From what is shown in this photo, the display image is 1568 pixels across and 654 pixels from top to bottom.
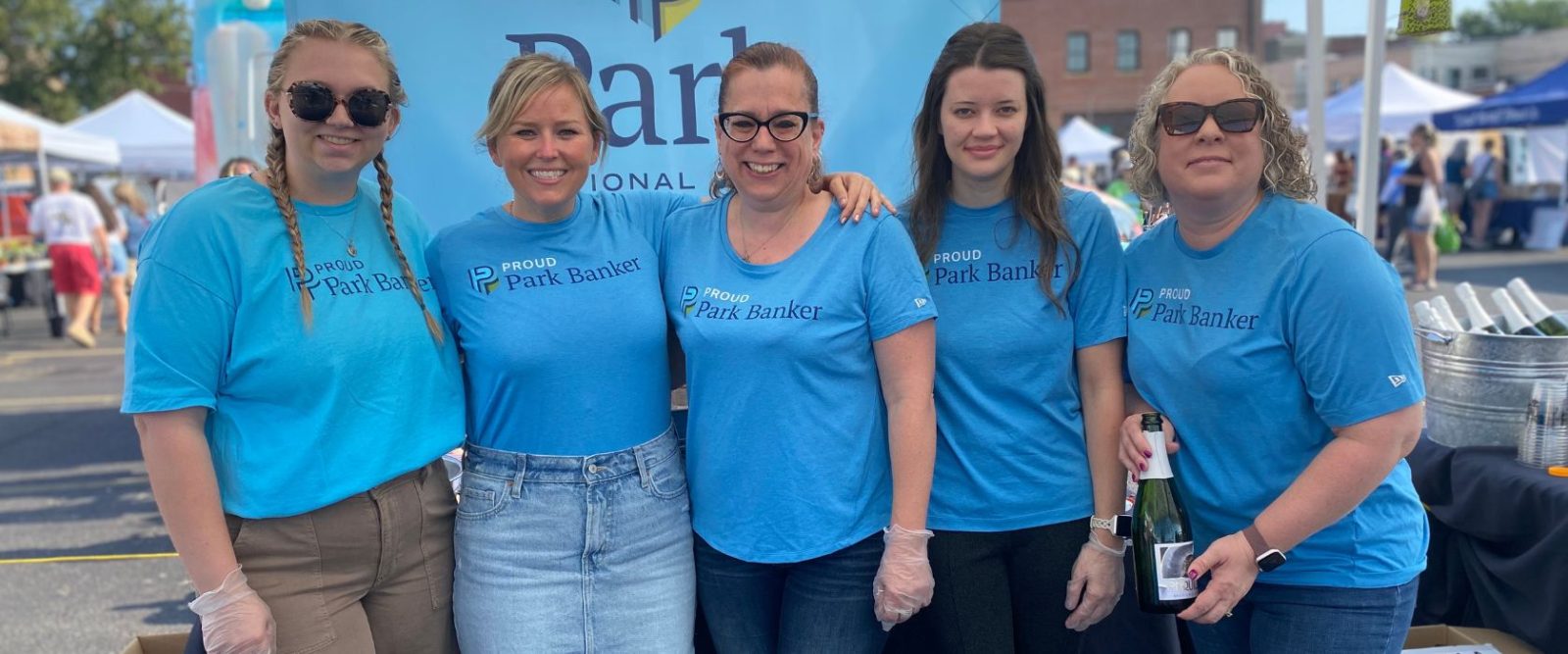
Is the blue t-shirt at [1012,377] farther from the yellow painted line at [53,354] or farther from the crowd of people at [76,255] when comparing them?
the yellow painted line at [53,354]

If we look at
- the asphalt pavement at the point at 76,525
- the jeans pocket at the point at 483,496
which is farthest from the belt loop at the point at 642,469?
the asphalt pavement at the point at 76,525

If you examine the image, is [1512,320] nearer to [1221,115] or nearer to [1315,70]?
[1315,70]

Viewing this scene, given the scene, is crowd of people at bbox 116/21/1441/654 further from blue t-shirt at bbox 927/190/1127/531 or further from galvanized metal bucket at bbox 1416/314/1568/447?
galvanized metal bucket at bbox 1416/314/1568/447

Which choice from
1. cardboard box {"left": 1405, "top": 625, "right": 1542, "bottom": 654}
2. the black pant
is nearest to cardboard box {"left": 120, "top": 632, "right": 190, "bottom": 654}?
the black pant

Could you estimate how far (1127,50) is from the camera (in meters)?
39.8

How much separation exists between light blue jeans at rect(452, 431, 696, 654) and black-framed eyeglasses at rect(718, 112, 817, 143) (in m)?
0.64

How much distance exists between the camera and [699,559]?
2066 mm

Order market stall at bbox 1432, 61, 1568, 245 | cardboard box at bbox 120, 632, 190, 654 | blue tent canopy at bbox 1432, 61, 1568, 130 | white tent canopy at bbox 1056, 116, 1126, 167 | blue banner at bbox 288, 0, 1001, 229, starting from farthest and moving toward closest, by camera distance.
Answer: white tent canopy at bbox 1056, 116, 1126, 167 < market stall at bbox 1432, 61, 1568, 245 < blue tent canopy at bbox 1432, 61, 1568, 130 < blue banner at bbox 288, 0, 1001, 229 < cardboard box at bbox 120, 632, 190, 654

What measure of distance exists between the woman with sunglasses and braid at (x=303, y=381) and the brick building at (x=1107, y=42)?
1541 inches

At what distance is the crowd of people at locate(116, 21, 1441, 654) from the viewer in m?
1.80

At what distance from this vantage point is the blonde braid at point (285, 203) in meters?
1.81

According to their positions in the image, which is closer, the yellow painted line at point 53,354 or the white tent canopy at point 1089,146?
the yellow painted line at point 53,354

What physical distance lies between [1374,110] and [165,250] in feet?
11.9

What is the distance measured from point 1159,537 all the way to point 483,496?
4.37 ft
